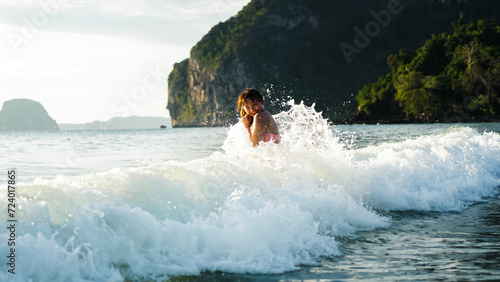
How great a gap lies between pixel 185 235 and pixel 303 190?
8.03 ft

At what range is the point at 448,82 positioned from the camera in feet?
258

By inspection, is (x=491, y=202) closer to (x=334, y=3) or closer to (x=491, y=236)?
(x=491, y=236)

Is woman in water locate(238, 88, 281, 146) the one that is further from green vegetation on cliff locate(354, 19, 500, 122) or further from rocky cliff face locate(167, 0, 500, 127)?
rocky cliff face locate(167, 0, 500, 127)

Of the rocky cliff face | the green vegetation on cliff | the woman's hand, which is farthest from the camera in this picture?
the rocky cliff face

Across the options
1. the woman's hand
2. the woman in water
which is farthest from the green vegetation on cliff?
the woman in water

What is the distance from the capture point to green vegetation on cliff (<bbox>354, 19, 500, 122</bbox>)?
72938 mm

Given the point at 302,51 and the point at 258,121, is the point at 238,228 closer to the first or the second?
the point at 258,121

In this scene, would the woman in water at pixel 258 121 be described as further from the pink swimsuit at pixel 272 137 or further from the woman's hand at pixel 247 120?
the woman's hand at pixel 247 120

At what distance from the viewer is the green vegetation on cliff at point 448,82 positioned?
72938mm

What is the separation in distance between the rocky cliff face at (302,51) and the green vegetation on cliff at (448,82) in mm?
56158

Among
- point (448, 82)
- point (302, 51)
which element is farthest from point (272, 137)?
point (302, 51)

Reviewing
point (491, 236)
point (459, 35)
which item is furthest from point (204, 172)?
point (459, 35)

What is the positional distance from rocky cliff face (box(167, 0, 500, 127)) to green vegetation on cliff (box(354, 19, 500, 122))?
56158 millimetres

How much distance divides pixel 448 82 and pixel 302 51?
8662cm
